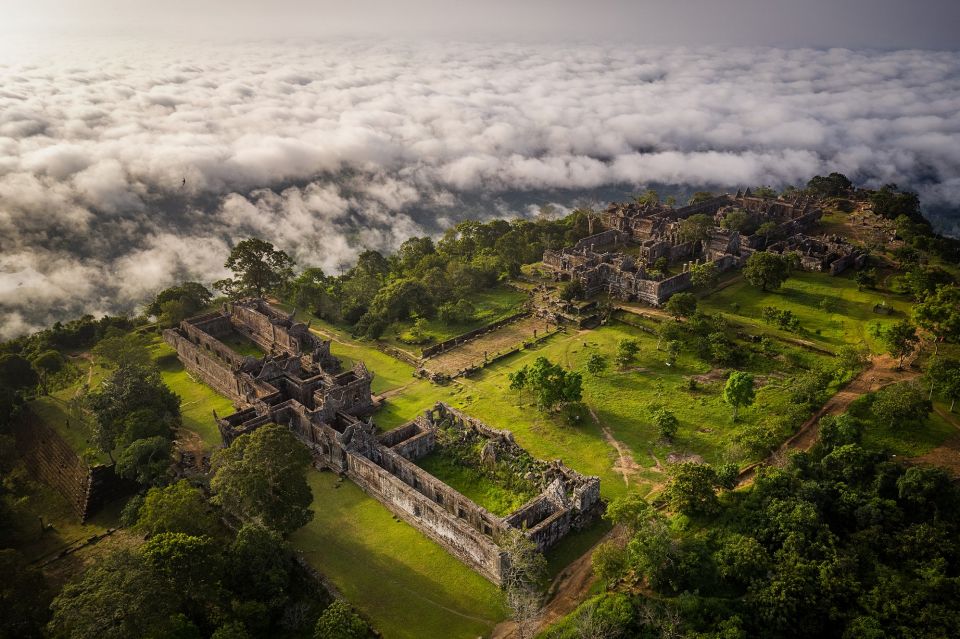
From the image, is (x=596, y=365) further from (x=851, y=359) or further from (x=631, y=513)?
(x=851, y=359)

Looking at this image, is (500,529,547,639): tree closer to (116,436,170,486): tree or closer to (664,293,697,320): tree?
(116,436,170,486): tree

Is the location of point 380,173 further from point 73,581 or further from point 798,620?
point 798,620

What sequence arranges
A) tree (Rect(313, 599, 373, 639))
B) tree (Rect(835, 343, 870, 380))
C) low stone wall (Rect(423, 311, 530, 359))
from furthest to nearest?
low stone wall (Rect(423, 311, 530, 359)) < tree (Rect(835, 343, 870, 380)) < tree (Rect(313, 599, 373, 639))

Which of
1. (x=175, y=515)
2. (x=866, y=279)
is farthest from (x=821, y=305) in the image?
(x=175, y=515)

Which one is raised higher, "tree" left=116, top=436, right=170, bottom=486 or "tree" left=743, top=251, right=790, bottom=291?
"tree" left=743, top=251, right=790, bottom=291

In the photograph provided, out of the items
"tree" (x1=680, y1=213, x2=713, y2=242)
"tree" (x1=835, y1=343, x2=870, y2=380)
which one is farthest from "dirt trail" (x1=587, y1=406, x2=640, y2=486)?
"tree" (x1=680, y1=213, x2=713, y2=242)

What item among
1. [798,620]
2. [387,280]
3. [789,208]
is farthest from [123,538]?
[789,208]

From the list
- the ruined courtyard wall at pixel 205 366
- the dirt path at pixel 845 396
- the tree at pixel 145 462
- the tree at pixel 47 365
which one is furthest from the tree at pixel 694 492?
the tree at pixel 47 365
